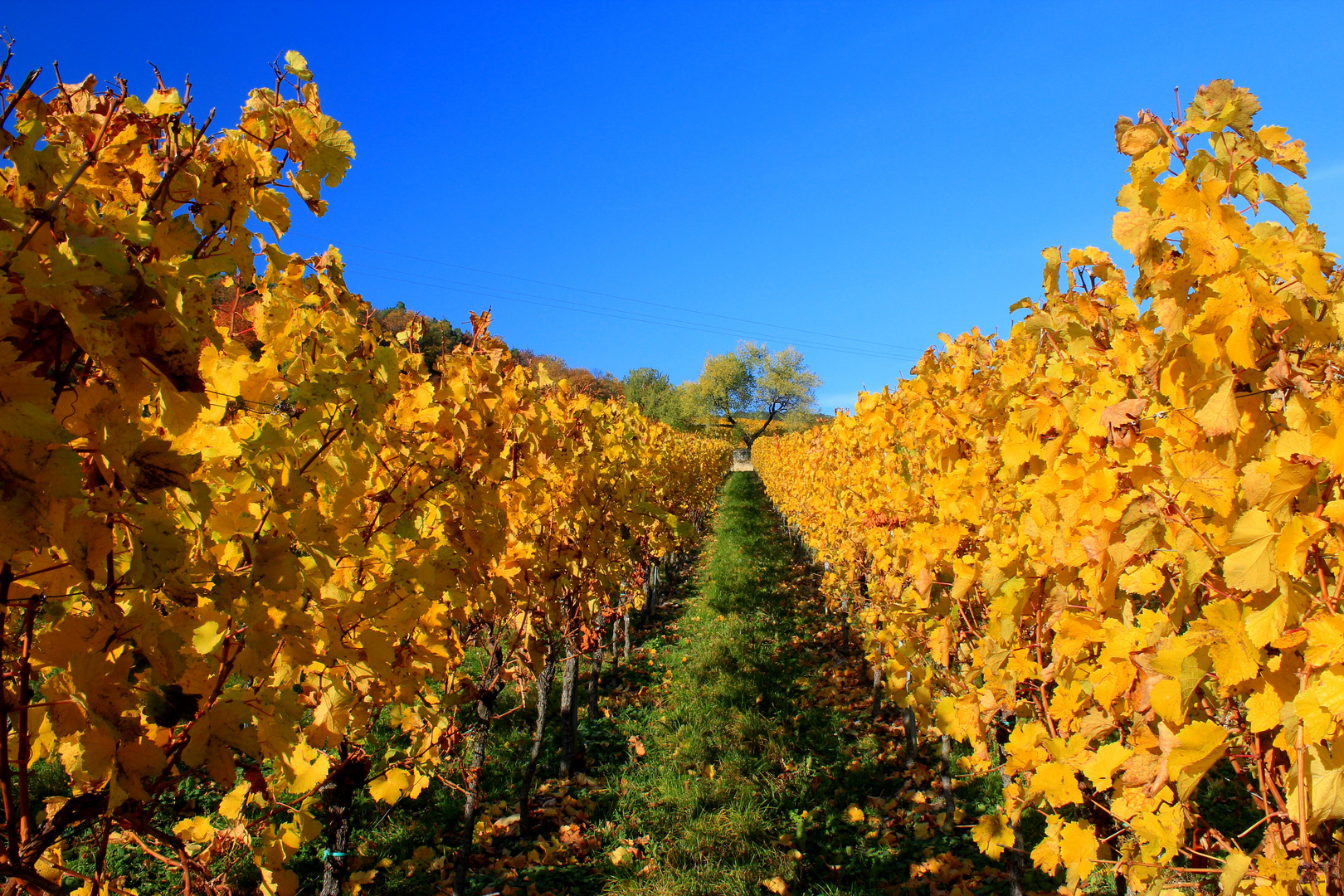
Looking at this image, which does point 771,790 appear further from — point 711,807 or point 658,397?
point 658,397

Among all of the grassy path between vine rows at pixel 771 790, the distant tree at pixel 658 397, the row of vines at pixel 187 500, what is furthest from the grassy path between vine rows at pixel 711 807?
the distant tree at pixel 658 397

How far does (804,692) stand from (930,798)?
7.06 feet

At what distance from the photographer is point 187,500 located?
111 centimetres

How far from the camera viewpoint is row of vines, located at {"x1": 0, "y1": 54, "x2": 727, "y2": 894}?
0.92 m

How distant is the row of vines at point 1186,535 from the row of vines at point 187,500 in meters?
1.64

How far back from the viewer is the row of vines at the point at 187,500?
0.92 metres

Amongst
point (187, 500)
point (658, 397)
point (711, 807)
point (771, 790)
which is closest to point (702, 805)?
point (711, 807)

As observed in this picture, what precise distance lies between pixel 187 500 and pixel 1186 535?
6.10 ft

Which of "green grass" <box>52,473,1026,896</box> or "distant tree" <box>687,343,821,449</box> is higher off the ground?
"distant tree" <box>687,343,821,449</box>

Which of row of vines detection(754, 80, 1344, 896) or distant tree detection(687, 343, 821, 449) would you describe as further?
distant tree detection(687, 343, 821, 449)

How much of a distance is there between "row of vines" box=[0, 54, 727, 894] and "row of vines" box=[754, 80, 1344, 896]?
64.5 inches

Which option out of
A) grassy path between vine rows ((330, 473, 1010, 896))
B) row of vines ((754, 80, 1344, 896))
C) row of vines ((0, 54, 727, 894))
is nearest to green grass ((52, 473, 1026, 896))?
grassy path between vine rows ((330, 473, 1010, 896))

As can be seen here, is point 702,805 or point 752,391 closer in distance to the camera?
point 702,805

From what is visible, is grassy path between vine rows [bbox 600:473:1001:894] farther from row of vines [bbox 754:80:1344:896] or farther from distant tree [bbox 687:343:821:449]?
distant tree [bbox 687:343:821:449]
